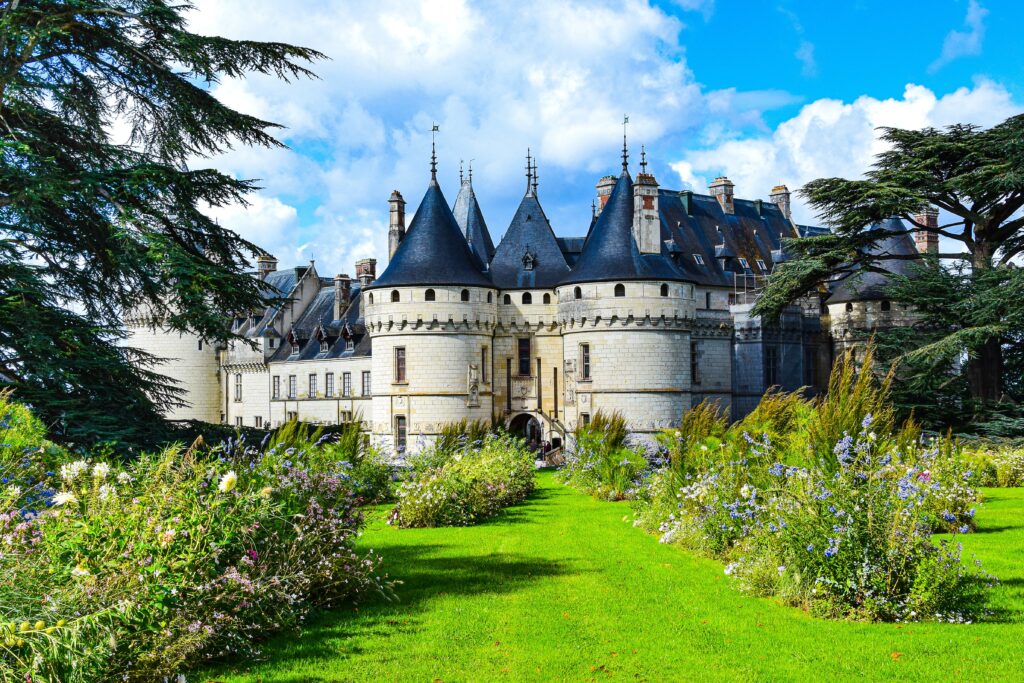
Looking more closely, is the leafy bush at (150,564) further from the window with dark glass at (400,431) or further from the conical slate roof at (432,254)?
the conical slate roof at (432,254)

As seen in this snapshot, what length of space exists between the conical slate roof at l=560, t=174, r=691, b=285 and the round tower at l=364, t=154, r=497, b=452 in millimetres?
3887

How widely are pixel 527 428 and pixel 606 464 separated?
18542 mm

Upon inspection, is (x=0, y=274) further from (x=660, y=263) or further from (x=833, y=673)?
(x=660, y=263)

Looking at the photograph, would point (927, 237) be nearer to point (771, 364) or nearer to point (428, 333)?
point (771, 364)

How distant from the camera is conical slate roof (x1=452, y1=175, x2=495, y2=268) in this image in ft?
127

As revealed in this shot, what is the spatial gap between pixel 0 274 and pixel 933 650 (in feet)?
32.4

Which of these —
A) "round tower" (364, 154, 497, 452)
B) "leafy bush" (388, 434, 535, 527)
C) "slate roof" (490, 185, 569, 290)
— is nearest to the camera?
"leafy bush" (388, 434, 535, 527)

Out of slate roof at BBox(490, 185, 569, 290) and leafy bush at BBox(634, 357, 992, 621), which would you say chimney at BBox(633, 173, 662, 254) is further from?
leafy bush at BBox(634, 357, 992, 621)

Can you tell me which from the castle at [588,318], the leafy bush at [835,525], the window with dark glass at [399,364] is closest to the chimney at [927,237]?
the castle at [588,318]

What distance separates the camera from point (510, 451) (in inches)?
822

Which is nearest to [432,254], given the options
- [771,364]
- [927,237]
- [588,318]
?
[588,318]

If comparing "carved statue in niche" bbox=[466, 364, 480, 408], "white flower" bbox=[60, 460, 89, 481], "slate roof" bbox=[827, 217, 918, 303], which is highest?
"slate roof" bbox=[827, 217, 918, 303]

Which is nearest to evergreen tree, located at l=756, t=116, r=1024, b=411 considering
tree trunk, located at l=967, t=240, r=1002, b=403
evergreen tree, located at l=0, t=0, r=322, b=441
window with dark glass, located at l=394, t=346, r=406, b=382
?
tree trunk, located at l=967, t=240, r=1002, b=403

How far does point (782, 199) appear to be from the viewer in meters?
46.2
